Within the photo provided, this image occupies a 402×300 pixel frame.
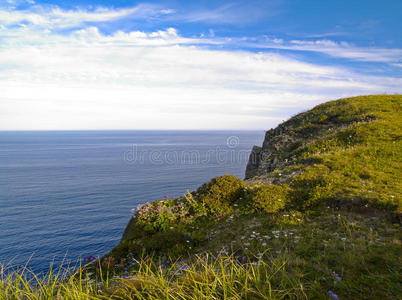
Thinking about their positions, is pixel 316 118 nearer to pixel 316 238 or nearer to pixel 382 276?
pixel 316 238

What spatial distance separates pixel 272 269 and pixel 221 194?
6708mm

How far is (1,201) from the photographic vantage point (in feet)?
197

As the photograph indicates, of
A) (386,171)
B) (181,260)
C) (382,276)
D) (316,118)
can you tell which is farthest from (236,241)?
(316,118)

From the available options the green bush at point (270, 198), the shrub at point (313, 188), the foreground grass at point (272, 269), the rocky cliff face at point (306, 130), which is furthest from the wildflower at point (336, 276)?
the rocky cliff face at point (306, 130)

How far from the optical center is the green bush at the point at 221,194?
37.8ft

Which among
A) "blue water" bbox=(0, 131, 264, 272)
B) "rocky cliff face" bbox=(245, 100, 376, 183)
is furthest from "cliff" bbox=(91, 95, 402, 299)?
"blue water" bbox=(0, 131, 264, 272)

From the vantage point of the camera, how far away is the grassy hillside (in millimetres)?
5020

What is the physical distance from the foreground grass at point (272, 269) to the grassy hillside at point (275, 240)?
33 millimetres

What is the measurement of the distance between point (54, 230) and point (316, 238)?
48189mm

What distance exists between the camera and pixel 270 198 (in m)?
11.4

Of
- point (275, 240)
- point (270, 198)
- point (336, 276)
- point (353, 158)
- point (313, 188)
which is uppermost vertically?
point (353, 158)

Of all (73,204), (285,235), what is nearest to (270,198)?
(285,235)

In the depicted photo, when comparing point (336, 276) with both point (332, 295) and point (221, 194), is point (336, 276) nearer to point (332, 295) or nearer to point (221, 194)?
point (332, 295)

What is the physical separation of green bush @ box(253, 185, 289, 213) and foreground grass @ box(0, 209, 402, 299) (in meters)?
0.62
